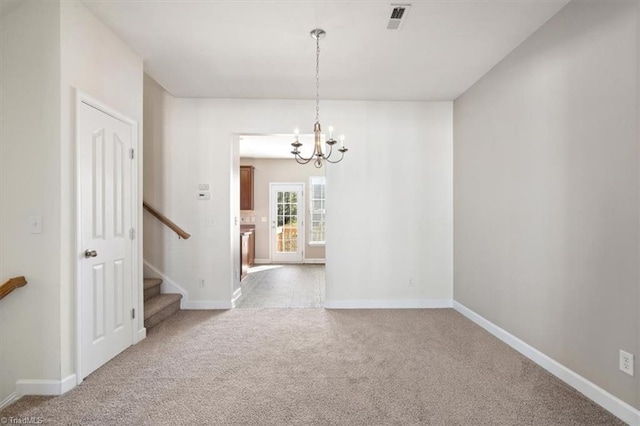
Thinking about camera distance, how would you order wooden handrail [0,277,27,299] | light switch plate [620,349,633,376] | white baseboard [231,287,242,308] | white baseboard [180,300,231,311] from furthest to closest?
white baseboard [231,287,242,308] → white baseboard [180,300,231,311] → wooden handrail [0,277,27,299] → light switch plate [620,349,633,376]

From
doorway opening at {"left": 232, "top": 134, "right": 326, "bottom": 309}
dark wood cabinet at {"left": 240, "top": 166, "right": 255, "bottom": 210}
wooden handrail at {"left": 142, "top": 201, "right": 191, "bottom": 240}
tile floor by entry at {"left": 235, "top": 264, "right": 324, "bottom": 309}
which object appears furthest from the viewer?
doorway opening at {"left": 232, "top": 134, "right": 326, "bottom": 309}

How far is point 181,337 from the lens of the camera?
3322 mm

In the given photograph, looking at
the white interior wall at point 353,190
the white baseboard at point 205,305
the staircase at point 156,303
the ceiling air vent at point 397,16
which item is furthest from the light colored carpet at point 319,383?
the ceiling air vent at point 397,16

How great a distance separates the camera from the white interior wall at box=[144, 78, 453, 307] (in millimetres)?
4320

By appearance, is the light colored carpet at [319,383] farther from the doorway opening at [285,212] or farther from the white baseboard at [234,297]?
the doorway opening at [285,212]

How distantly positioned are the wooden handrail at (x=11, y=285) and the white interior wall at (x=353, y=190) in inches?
84.2

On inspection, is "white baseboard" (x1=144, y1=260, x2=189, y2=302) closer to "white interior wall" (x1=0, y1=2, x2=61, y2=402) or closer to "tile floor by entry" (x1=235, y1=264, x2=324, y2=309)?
"tile floor by entry" (x1=235, y1=264, x2=324, y2=309)

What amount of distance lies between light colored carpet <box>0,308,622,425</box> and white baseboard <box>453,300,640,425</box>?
63 mm

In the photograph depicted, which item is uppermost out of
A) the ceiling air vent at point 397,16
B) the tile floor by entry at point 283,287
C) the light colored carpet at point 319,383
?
the ceiling air vent at point 397,16

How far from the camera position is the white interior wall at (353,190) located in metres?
4.32

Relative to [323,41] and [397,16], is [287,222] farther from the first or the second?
[397,16]

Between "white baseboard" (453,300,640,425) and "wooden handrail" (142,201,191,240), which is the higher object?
"wooden handrail" (142,201,191,240)

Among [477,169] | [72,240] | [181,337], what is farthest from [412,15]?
[181,337]

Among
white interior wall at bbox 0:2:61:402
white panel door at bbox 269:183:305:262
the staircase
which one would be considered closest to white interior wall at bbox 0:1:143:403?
white interior wall at bbox 0:2:61:402
